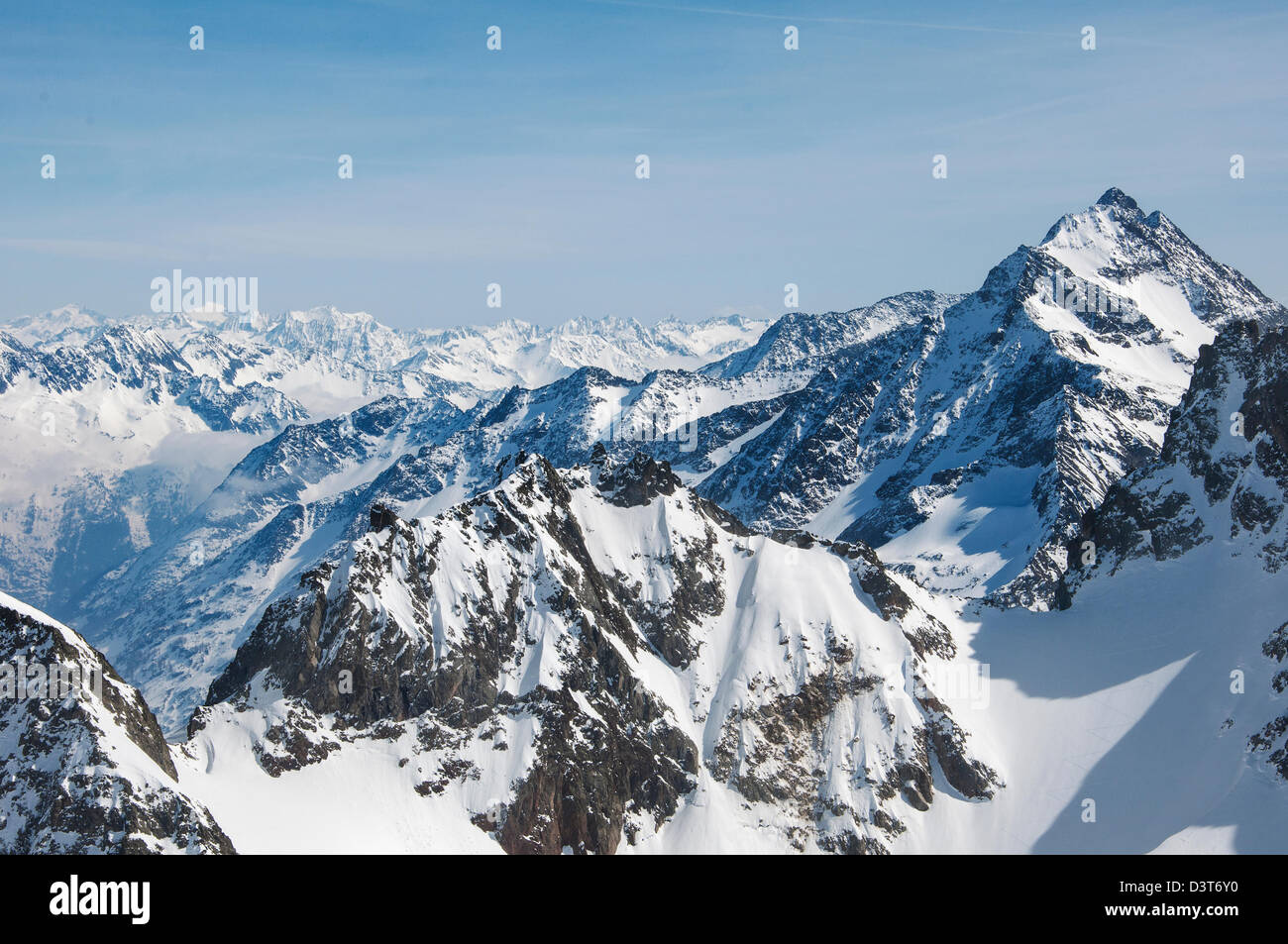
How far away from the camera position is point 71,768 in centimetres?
13125

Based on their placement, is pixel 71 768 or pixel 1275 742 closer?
pixel 71 768

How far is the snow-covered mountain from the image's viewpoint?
127 m

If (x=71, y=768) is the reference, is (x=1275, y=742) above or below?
below

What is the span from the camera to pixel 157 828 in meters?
130

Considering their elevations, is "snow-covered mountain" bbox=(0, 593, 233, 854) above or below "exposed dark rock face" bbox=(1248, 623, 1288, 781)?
above

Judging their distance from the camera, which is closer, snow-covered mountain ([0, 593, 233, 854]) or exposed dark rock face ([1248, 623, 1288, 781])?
snow-covered mountain ([0, 593, 233, 854])

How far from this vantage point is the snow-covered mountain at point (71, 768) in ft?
418

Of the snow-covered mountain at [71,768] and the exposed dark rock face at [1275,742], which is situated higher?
the snow-covered mountain at [71,768]
